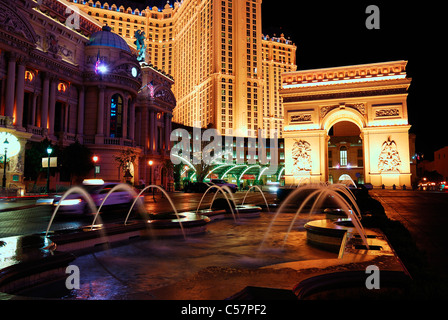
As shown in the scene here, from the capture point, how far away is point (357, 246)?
20.1 feet

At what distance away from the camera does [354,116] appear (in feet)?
151

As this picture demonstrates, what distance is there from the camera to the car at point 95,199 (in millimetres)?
13945

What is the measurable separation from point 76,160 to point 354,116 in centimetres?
3773

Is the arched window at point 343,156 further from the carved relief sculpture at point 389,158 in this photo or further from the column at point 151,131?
the column at point 151,131

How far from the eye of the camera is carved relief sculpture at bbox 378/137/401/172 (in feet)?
138

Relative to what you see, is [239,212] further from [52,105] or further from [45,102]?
[52,105]

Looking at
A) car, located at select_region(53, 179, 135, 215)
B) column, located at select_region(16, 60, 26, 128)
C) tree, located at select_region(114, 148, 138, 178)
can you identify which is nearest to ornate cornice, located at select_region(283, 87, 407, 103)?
tree, located at select_region(114, 148, 138, 178)

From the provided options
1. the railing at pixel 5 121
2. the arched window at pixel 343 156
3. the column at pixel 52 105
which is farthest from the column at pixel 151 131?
the arched window at pixel 343 156

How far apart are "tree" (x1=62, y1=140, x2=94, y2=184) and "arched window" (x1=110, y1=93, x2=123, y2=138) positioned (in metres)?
5.58

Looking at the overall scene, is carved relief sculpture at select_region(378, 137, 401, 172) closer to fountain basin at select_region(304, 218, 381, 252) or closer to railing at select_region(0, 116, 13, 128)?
fountain basin at select_region(304, 218, 381, 252)

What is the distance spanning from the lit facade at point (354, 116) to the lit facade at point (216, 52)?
64782mm

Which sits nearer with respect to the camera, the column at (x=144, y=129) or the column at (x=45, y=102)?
the column at (x=45, y=102)

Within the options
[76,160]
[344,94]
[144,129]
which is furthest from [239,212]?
[144,129]
